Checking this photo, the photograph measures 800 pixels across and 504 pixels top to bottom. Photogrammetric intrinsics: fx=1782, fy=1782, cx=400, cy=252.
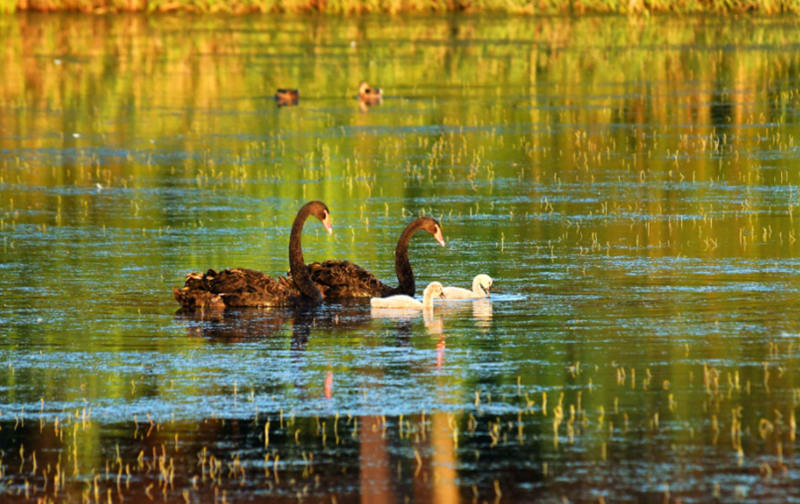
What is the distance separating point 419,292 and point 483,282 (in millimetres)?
1194

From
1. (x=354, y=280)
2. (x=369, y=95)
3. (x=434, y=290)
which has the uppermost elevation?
(x=369, y=95)

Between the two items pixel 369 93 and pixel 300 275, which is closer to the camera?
pixel 300 275

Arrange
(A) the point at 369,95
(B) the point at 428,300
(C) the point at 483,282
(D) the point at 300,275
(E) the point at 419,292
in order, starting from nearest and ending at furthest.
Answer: (B) the point at 428,300, (C) the point at 483,282, (D) the point at 300,275, (E) the point at 419,292, (A) the point at 369,95

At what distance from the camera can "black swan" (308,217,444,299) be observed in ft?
61.4

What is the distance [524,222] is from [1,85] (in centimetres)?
2632

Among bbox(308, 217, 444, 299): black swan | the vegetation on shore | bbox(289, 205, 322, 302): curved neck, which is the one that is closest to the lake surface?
bbox(308, 217, 444, 299): black swan

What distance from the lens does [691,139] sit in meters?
34.4

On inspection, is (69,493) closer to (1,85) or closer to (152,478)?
(152,478)

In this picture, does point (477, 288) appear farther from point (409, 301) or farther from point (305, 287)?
point (305, 287)

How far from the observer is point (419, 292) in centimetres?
1912

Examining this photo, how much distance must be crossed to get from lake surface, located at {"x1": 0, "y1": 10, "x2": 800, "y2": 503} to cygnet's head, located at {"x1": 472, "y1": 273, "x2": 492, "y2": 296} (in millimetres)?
208

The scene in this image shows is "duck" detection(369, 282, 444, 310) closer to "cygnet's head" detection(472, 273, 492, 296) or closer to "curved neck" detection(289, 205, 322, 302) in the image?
"cygnet's head" detection(472, 273, 492, 296)

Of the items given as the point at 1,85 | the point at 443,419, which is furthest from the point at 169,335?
the point at 1,85

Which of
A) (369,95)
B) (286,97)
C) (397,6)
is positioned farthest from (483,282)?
(397,6)
